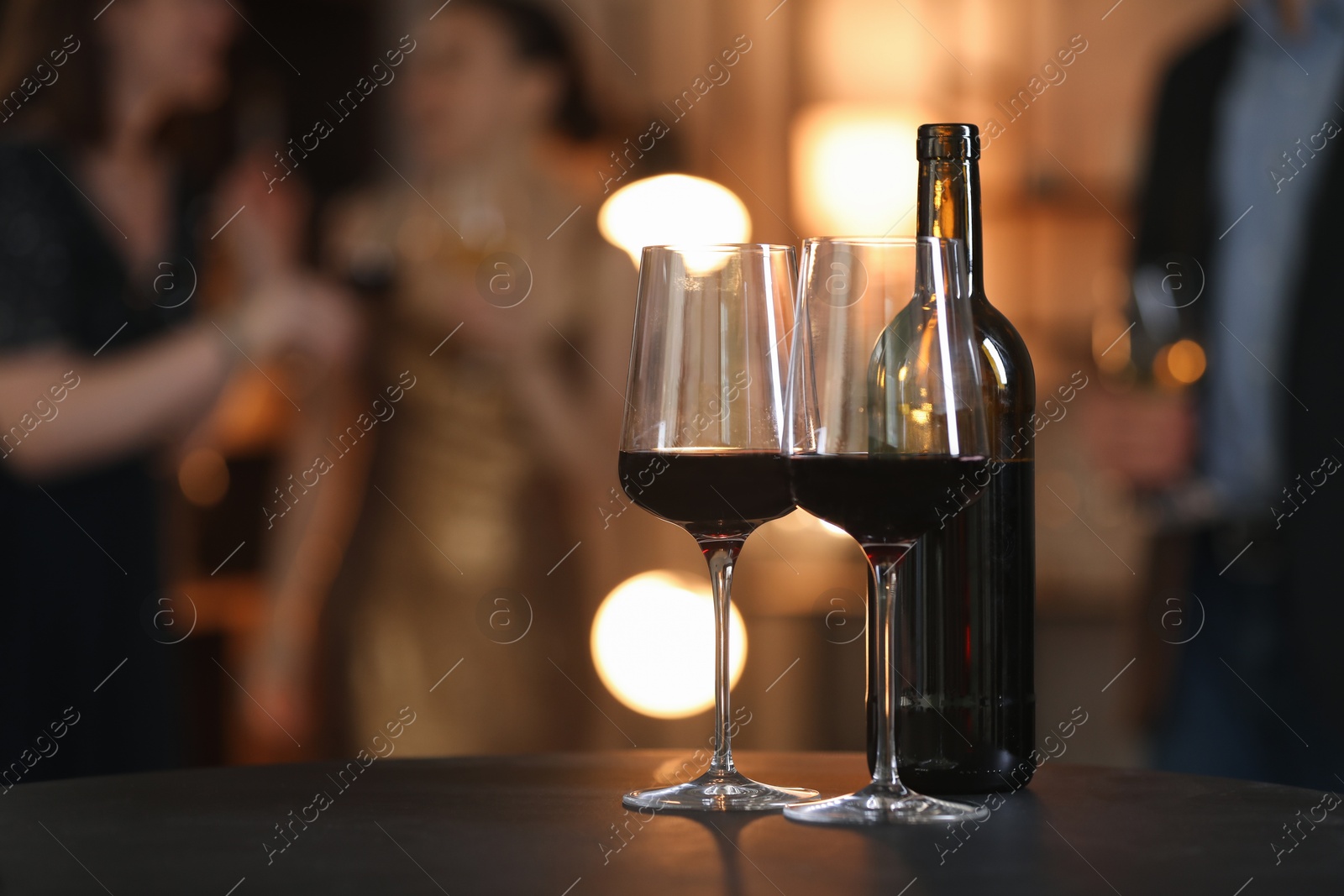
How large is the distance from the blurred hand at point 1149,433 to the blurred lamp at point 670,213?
3.72ft

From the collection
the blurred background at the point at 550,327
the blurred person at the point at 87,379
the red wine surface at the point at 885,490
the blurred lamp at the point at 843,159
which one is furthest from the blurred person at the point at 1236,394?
the blurred person at the point at 87,379

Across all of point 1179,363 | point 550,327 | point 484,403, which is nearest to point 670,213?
point 550,327

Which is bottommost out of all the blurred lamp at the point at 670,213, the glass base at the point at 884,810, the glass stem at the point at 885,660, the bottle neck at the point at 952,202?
the glass base at the point at 884,810

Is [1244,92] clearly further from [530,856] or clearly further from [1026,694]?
[530,856]

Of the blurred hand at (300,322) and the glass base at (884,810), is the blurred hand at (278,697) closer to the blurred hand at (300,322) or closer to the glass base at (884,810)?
the blurred hand at (300,322)

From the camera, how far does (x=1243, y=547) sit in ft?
5.84

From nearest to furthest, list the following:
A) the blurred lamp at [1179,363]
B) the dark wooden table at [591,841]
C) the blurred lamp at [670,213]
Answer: the dark wooden table at [591,841]
the blurred lamp at [1179,363]
the blurred lamp at [670,213]

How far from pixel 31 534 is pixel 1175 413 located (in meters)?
1.48

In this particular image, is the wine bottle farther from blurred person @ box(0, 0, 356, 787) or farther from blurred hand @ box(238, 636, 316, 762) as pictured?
blurred hand @ box(238, 636, 316, 762)

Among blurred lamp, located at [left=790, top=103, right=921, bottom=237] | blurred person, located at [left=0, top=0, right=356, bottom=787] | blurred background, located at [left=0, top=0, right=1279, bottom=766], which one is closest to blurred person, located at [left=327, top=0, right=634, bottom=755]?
blurred background, located at [left=0, top=0, right=1279, bottom=766]

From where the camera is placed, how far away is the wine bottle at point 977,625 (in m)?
0.68

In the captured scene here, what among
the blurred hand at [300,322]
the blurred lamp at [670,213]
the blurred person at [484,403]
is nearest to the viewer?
the blurred hand at [300,322]

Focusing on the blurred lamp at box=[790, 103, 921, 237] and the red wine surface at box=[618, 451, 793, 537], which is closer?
the red wine surface at box=[618, 451, 793, 537]

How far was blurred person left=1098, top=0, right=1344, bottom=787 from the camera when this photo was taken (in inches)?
68.4
